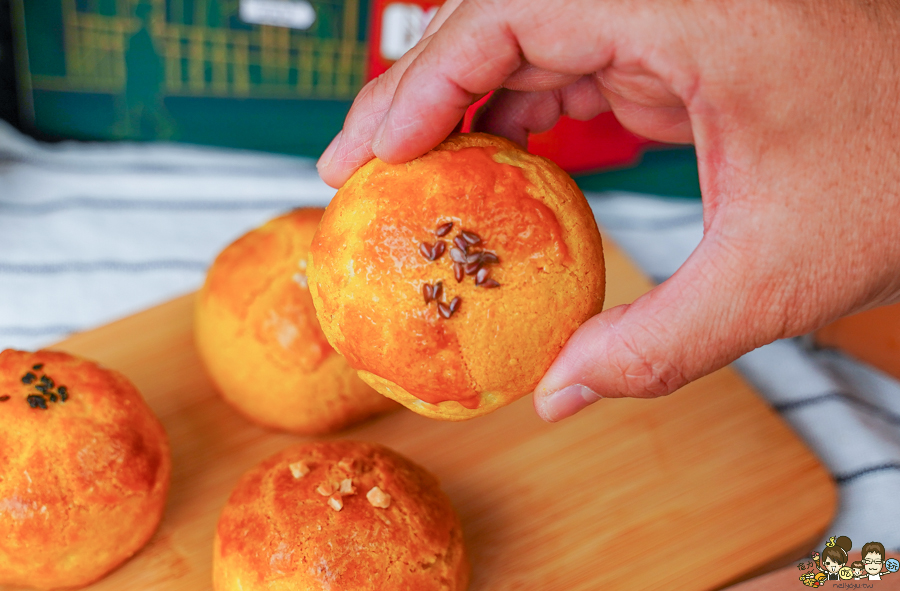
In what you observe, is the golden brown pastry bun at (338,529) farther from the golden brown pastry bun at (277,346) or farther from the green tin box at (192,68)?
the green tin box at (192,68)

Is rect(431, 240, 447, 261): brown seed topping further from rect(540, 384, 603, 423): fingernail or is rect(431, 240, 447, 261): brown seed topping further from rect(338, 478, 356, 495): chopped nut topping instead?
rect(338, 478, 356, 495): chopped nut topping

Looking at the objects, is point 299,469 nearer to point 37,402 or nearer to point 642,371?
point 37,402

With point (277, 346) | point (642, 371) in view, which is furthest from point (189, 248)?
point (642, 371)

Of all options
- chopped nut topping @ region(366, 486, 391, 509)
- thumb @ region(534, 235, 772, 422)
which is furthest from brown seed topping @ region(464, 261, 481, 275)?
chopped nut topping @ region(366, 486, 391, 509)

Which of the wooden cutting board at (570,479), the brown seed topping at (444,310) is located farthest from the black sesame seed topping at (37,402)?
the brown seed topping at (444,310)

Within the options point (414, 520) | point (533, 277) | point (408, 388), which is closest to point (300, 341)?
point (414, 520)
